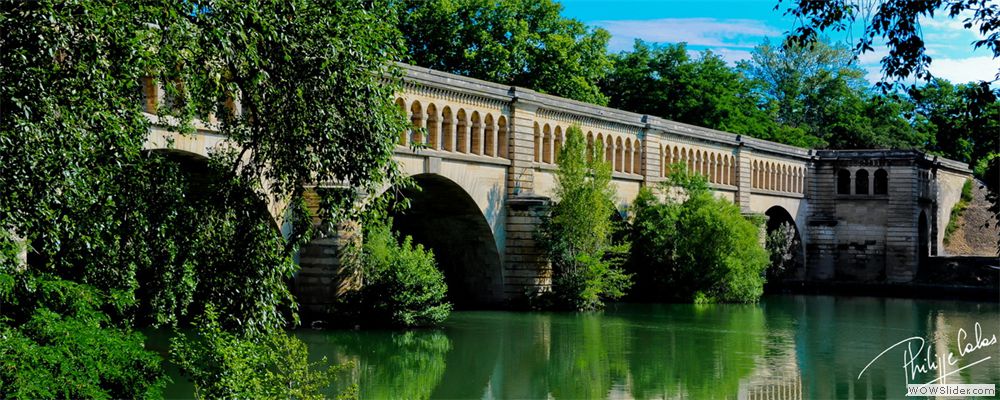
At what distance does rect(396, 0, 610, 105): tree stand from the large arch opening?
10413mm

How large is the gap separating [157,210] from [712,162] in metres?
38.0

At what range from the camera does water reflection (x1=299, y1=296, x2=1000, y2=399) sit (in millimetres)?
21891

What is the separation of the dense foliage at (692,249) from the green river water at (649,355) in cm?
238

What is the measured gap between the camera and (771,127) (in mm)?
69625

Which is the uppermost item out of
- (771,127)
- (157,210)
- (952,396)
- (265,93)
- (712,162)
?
(771,127)

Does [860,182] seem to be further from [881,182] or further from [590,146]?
[590,146]

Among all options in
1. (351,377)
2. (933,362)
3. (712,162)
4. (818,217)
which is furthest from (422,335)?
→ (818,217)

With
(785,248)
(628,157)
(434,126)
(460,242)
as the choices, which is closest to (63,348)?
(434,126)

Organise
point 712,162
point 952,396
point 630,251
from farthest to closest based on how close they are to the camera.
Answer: point 712,162
point 630,251
point 952,396

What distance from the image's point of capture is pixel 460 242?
3644cm

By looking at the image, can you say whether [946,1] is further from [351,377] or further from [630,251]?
[630,251]

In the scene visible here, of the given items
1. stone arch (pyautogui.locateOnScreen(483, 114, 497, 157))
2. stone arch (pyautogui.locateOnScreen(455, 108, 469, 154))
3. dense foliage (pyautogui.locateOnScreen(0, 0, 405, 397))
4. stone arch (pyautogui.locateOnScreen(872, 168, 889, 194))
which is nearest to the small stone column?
stone arch (pyautogui.locateOnScreen(872, 168, 889, 194))

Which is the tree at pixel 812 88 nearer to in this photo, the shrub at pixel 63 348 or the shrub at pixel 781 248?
the shrub at pixel 781 248

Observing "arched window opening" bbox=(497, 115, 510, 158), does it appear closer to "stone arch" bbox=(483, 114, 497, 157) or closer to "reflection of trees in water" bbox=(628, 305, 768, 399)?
"stone arch" bbox=(483, 114, 497, 157)
